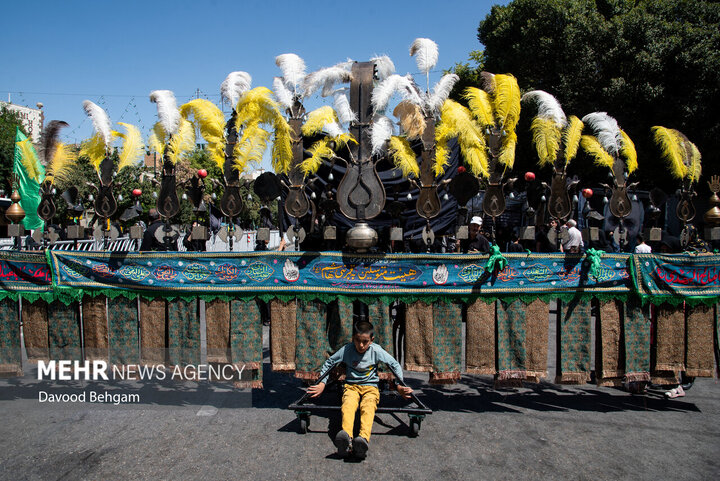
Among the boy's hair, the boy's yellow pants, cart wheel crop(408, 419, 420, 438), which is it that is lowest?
cart wheel crop(408, 419, 420, 438)

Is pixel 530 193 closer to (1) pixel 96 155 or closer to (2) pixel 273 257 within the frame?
(2) pixel 273 257

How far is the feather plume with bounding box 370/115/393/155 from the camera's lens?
4793 mm

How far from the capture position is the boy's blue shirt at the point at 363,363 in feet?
13.5

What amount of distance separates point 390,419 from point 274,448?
113 cm

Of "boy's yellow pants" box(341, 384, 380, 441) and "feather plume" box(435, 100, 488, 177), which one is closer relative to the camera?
"boy's yellow pants" box(341, 384, 380, 441)

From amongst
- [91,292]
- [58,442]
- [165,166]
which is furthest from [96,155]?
[58,442]

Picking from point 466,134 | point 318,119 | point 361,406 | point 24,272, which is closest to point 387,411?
point 361,406

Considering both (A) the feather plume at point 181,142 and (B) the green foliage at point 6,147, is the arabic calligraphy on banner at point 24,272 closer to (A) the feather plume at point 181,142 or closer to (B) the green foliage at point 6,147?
(A) the feather plume at point 181,142

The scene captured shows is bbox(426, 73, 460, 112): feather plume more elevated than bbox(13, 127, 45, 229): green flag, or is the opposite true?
bbox(426, 73, 460, 112): feather plume

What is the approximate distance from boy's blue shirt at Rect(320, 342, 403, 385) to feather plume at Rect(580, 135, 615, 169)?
3.15 metres

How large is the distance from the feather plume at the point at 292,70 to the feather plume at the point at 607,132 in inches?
129

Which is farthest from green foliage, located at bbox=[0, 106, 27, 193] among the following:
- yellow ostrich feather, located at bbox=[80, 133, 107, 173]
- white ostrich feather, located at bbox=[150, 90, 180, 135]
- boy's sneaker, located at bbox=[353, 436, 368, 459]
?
boy's sneaker, located at bbox=[353, 436, 368, 459]

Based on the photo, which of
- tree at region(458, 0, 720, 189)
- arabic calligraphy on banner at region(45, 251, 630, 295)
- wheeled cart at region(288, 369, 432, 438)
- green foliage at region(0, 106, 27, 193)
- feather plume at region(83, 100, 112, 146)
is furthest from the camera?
green foliage at region(0, 106, 27, 193)

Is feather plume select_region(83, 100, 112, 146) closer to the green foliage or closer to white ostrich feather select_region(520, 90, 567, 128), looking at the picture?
white ostrich feather select_region(520, 90, 567, 128)
